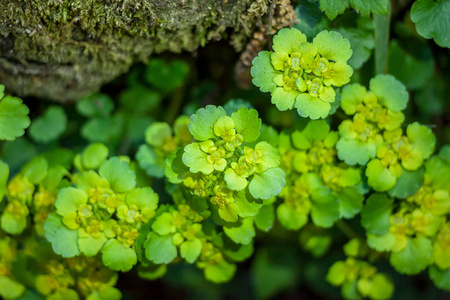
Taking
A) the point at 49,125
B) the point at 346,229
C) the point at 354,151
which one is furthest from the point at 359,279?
the point at 49,125

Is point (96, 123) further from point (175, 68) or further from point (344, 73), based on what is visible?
point (344, 73)

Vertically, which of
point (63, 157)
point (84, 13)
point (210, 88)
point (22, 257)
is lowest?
point (22, 257)

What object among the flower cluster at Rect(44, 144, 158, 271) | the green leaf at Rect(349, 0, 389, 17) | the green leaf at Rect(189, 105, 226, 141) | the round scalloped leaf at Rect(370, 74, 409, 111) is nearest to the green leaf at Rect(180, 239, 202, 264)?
the flower cluster at Rect(44, 144, 158, 271)

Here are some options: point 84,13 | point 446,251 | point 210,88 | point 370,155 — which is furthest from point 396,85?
point 84,13

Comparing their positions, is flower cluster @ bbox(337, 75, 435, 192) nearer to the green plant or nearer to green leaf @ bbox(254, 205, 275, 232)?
the green plant

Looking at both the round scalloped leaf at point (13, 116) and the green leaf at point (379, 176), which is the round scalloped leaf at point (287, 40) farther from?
the round scalloped leaf at point (13, 116)

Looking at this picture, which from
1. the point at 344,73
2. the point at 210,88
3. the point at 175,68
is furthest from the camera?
the point at 210,88
